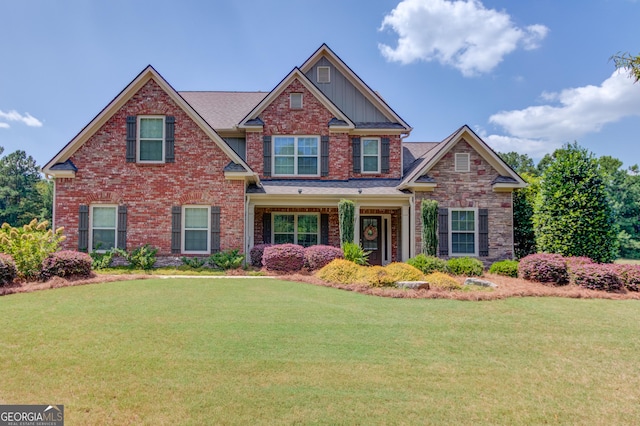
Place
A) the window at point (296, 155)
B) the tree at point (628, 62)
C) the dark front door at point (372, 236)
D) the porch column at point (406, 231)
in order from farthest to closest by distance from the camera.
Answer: the dark front door at point (372, 236) → the window at point (296, 155) → the porch column at point (406, 231) → the tree at point (628, 62)

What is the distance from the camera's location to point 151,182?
14.4 metres

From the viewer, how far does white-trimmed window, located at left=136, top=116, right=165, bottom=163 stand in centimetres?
1455

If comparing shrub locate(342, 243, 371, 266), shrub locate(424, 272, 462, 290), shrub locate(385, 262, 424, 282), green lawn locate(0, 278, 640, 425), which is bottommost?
green lawn locate(0, 278, 640, 425)

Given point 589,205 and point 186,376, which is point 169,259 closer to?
point 186,376

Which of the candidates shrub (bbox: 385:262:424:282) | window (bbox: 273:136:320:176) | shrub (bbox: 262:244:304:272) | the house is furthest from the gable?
shrub (bbox: 385:262:424:282)

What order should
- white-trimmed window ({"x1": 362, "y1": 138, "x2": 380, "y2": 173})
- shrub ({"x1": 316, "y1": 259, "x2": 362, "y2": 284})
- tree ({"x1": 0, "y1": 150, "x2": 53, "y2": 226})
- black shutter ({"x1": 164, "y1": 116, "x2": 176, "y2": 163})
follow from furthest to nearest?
tree ({"x1": 0, "y1": 150, "x2": 53, "y2": 226}), white-trimmed window ({"x1": 362, "y1": 138, "x2": 380, "y2": 173}), black shutter ({"x1": 164, "y1": 116, "x2": 176, "y2": 163}), shrub ({"x1": 316, "y1": 259, "x2": 362, "y2": 284})

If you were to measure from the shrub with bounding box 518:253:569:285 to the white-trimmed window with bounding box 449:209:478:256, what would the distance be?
3.15 m

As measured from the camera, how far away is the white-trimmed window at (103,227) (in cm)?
1427

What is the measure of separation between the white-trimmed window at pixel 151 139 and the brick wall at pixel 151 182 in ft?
0.84

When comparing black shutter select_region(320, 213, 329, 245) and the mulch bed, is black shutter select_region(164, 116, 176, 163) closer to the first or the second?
the mulch bed

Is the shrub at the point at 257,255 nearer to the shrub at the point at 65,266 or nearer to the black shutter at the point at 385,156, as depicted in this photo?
the shrub at the point at 65,266

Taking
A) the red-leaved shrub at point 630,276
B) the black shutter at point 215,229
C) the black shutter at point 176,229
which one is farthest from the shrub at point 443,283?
the black shutter at point 176,229

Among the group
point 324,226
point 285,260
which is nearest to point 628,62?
point 285,260

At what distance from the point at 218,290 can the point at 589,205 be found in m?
12.5
